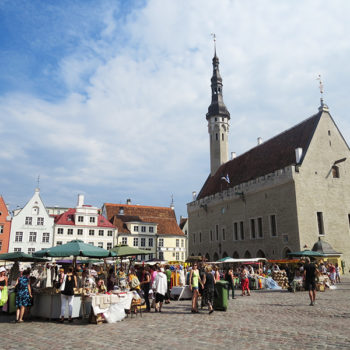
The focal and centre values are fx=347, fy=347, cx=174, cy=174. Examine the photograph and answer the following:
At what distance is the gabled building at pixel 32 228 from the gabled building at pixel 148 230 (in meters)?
9.29

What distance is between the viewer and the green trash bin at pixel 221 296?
11758mm

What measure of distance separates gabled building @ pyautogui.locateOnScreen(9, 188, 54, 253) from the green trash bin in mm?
34544

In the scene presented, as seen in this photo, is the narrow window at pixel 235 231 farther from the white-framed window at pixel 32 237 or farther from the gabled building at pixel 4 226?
the gabled building at pixel 4 226

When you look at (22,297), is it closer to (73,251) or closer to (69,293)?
(69,293)

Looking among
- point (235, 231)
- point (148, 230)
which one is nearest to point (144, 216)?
point (148, 230)

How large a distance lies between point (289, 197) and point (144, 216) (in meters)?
24.9

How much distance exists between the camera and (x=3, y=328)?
8906 mm

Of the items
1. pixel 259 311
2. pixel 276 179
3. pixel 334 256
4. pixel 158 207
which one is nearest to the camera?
pixel 259 311

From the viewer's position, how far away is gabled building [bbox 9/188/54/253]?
134ft

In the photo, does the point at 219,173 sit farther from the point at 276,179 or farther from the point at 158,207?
the point at 276,179

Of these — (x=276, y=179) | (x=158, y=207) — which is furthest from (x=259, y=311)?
(x=158, y=207)

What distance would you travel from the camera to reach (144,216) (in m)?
51.5

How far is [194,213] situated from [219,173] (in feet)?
23.0

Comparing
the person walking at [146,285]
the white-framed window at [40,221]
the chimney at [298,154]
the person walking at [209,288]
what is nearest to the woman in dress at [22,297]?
the person walking at [146,285]
